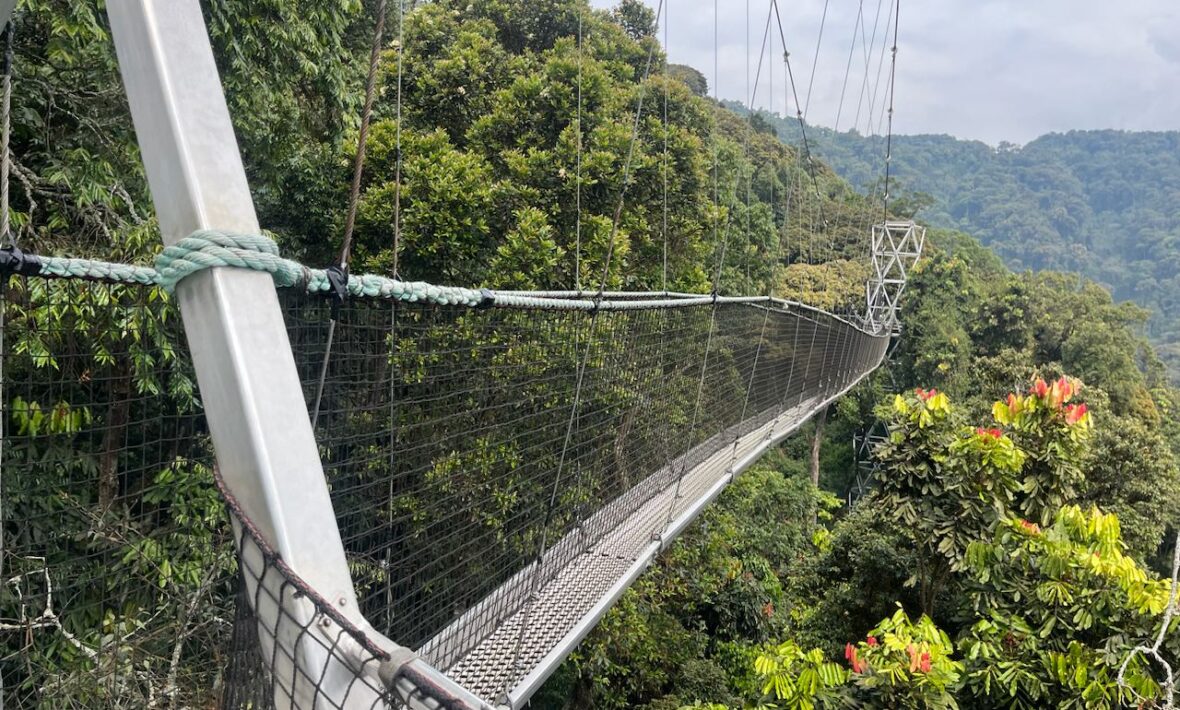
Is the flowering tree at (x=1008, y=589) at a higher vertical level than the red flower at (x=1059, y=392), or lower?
lower

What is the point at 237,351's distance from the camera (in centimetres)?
52

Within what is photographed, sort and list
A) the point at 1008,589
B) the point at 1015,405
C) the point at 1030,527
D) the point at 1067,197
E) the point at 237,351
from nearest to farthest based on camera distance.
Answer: the point at 237,351
the point at 1008,589
the point at 1030,527
the point at 1015,405
the point at 1067,197

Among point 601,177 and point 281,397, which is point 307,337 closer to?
point 281,397

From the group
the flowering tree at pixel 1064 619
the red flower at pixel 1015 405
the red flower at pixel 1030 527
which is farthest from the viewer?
the red flower at pixel 1015 405

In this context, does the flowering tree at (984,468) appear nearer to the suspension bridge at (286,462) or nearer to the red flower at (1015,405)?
the red flower at (1015,405)

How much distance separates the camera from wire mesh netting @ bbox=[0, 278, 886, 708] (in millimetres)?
915

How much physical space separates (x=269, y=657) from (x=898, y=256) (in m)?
13.7

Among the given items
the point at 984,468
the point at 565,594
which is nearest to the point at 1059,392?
the point at 984,468

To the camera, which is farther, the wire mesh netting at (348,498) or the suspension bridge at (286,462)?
the wire mesh netting at (348,498)

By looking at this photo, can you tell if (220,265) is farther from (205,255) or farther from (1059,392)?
(1059,392)

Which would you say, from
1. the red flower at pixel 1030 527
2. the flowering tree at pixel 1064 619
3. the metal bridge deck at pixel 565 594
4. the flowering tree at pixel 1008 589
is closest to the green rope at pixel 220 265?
the metal bridge deck at pixel 565 594

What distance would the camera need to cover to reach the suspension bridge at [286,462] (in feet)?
1.72

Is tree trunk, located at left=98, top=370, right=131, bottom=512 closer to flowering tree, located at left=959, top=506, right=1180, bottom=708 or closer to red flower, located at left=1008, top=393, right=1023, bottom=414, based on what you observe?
flowering tree, located at left=959, top=506, right=1180, bottom=708

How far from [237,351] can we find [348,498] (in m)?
1.00
